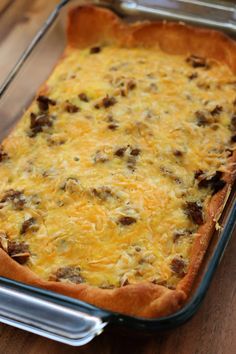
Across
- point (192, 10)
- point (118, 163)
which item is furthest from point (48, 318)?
point (192, 10)

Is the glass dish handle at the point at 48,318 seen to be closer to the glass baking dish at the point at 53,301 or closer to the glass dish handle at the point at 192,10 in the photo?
the glass baking dish at the point at 53,301

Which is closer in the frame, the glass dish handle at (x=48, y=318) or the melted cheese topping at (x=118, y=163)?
the glass dish handle at (x=48, y=318)

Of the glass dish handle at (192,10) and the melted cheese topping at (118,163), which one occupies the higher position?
the glass dish handle at (192,10)

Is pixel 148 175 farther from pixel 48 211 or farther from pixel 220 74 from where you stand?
pixel 220 74

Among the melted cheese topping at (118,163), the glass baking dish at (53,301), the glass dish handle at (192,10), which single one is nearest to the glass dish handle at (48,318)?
the glass baking dish at (53,301)

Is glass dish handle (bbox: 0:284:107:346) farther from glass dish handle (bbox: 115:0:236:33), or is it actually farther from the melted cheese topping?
glass dish handle (bbox: 115:0:236:33)

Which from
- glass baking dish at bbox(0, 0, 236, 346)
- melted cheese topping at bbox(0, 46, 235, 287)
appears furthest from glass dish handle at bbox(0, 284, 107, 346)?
melted cheese topping at bbox(0, 46, 235, 287)

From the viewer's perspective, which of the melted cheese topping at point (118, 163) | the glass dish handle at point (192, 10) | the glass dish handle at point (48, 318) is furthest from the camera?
the glass dish handle at point (192, 10)
